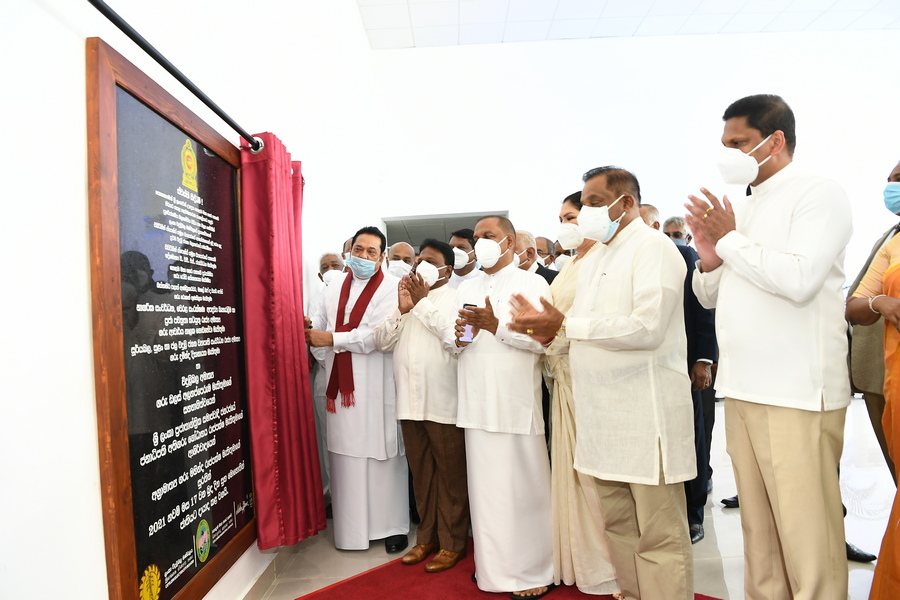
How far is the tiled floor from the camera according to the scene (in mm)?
2457

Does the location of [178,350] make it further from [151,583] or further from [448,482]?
[448,482]

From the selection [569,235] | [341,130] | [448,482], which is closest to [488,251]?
[569,235]

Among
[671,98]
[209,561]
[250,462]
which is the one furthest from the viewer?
[671,98]

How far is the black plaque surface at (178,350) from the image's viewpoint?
1.64 meters

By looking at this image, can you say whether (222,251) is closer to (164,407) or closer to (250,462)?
(164,407)

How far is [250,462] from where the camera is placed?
247 cm

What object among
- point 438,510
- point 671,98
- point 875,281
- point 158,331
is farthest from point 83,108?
point 671,98

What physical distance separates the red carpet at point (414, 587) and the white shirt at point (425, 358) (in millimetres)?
746

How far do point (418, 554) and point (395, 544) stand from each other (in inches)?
10.2

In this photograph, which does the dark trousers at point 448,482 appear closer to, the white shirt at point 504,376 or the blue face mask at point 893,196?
the white shirt at point 504,376

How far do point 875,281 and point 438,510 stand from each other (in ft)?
7.22

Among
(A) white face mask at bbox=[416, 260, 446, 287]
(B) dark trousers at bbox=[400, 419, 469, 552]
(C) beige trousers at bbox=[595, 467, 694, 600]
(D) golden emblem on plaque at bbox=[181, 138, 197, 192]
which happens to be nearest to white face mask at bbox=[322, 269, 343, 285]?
(A) white face mask at bbox=[416, 260, 446, 287]

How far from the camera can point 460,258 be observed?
2947 mm

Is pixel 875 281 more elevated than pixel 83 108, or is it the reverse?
pixel 83 108
